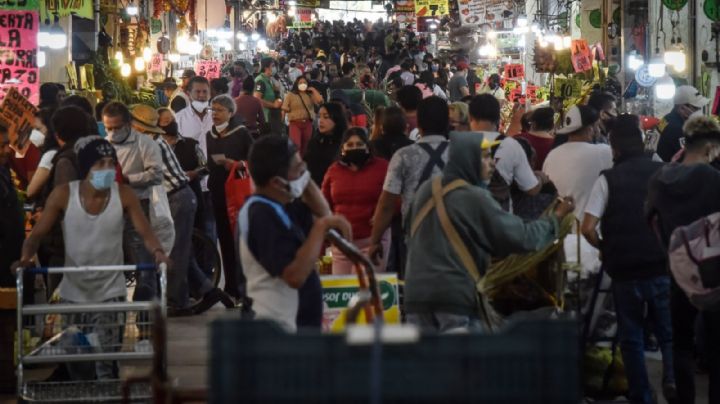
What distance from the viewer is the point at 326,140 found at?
12094mm

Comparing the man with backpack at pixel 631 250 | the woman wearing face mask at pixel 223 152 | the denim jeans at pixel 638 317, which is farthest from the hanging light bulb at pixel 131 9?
the denim jeans at pixel 638 317

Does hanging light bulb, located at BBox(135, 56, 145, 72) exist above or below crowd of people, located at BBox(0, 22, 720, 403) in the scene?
above

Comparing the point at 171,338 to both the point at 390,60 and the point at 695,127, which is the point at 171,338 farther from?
the point at 390,60

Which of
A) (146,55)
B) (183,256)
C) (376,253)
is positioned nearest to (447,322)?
(376,253)

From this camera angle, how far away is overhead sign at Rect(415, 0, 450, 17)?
5169 centimetres

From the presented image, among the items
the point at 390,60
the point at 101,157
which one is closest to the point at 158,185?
the point at 101,157

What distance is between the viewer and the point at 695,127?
8.05 meters

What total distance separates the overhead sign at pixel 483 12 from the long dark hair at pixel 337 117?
3236 cm

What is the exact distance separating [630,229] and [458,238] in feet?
7.17

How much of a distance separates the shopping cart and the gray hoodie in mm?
1461

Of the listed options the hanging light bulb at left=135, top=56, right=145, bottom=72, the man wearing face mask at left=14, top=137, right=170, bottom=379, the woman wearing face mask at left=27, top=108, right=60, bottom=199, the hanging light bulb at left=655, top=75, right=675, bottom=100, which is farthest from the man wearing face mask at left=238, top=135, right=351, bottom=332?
the hanging light bulb at left=135, top=56, right=145, bottom=72

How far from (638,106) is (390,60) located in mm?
12105

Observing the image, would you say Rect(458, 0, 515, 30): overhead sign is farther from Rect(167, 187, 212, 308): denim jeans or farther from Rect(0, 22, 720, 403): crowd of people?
Rect(167, 187, 212, 308): denim jeans

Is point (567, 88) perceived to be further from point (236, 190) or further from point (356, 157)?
point (356, 157)
